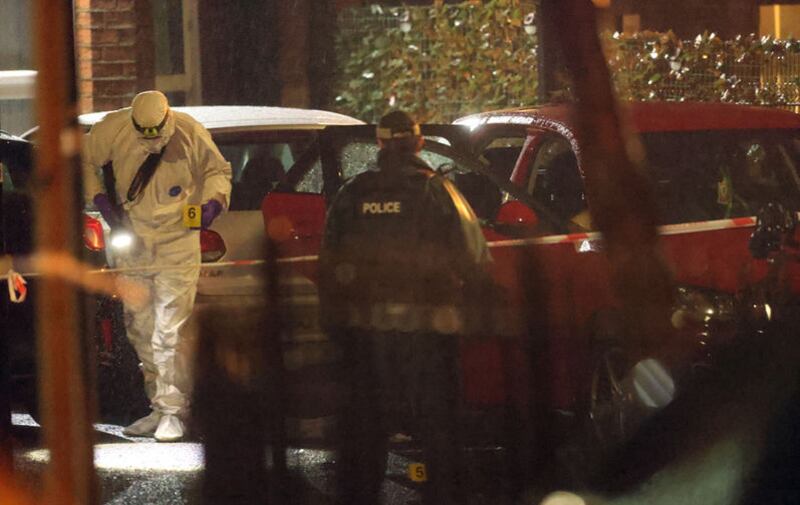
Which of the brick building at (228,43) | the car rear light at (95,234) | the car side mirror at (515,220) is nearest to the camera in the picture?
the car side mirror at (515,220)

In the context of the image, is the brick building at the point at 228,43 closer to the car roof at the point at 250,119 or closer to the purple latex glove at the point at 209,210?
the car roof at the point at 250,119

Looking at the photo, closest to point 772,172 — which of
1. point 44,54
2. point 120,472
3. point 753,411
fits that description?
point 120,472

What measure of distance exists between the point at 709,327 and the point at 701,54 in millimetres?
5634

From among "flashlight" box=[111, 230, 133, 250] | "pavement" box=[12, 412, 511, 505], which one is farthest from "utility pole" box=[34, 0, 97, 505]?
"flashlight" box=[111, 230, 133, 250]

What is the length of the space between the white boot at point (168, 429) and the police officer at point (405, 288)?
76.5 inches

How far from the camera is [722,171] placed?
290 inches

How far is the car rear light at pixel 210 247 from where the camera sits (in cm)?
742

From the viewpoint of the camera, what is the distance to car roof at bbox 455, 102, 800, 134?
7395 mm

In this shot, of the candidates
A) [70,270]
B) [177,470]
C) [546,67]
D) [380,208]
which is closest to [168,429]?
[177,470]

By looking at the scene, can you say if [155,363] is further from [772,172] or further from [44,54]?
[44,54]

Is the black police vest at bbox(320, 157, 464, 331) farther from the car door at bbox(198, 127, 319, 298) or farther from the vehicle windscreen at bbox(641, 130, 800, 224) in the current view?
the vehicle windscreen at bbox(641, 130, 800, 224)

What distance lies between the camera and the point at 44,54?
352 cm

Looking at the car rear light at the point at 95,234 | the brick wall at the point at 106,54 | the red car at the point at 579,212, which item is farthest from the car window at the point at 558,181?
the brick wall at the point at 106,54

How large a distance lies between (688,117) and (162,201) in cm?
260
